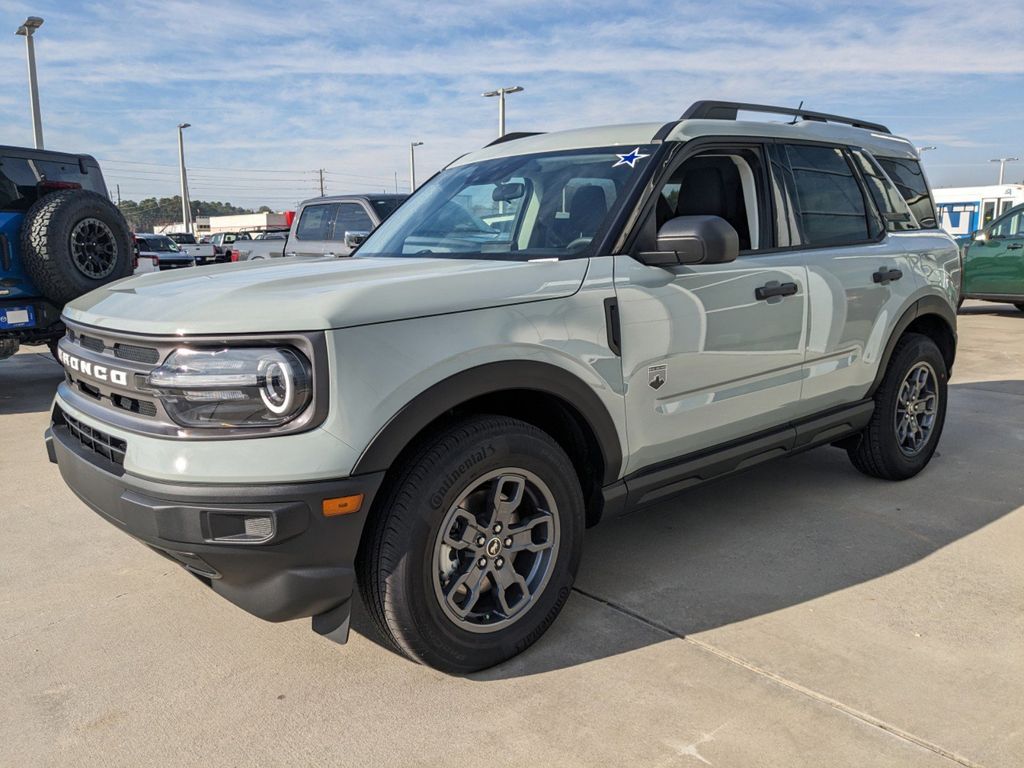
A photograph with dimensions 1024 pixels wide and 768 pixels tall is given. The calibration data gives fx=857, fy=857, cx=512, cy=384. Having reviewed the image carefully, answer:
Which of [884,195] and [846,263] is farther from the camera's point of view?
[884,195]

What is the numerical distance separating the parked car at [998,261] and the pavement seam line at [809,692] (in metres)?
11.7

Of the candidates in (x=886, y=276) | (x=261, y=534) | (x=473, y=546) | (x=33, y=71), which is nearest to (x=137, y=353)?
(x=261, y=534)

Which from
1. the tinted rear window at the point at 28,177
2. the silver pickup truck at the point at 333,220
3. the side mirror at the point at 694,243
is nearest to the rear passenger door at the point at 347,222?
the silver pickup truck at the point at 333,220

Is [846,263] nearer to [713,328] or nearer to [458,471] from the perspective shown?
[713,328]

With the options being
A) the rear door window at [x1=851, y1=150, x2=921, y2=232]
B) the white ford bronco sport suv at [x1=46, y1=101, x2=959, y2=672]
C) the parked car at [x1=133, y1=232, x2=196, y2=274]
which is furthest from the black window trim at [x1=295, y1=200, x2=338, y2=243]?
the rear door window at [x1=851, y1=150, x2=921, y2=232]

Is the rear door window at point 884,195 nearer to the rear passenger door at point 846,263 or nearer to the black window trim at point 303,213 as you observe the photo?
the rear passenger door at point 846,263

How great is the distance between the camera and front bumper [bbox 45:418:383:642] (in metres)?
2.33

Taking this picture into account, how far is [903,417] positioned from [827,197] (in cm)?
138

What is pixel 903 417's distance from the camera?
4.75 metres

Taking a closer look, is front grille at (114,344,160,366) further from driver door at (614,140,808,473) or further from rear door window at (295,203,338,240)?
rear door window at (295,203,338,240)

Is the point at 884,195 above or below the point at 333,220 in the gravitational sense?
below

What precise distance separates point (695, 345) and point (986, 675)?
1.48 meters

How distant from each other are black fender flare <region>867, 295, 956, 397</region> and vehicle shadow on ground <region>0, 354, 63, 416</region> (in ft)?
20.7

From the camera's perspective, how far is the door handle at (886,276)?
14.1 feet
